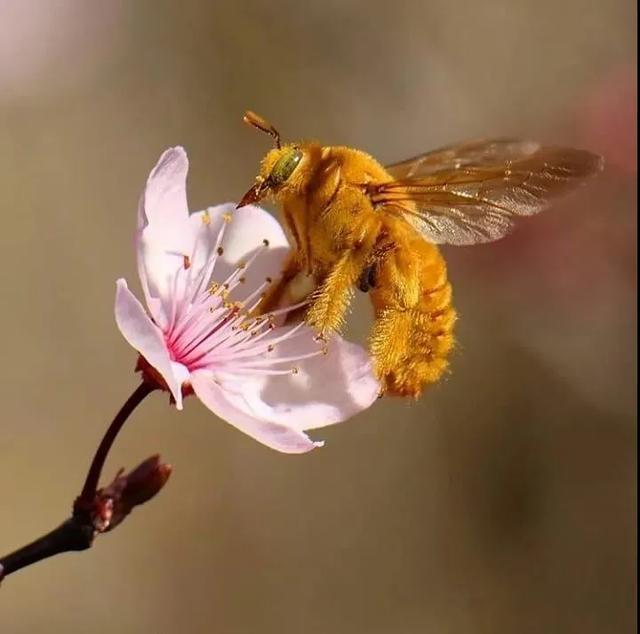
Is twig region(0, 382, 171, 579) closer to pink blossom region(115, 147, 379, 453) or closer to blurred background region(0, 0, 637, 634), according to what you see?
pink blossom region(115, 147, 379, 453)

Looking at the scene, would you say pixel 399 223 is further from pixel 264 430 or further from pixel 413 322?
pixel 264 430

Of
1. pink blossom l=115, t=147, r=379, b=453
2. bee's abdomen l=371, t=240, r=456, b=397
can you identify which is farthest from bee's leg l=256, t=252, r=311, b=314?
bee's abdomen l=371, t=240, r=456, b=397

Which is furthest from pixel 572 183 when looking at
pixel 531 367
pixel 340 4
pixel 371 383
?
pixel 340 4

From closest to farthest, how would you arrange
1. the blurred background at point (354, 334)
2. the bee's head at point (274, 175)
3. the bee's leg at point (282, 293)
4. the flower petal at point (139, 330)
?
the flower petal at point (139, 330)
the bee's head at point (274, 175)
the bee's leg at point (282, 293)
the blurred background at point (354, 334)

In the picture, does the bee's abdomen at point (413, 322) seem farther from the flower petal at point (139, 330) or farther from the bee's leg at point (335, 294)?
the flower petal at point (139, 330)

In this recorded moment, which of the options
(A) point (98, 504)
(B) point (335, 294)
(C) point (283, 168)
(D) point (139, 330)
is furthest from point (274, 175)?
(A) point (98, 504)

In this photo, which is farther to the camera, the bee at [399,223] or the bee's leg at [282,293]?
the bee's leg at [282,293]

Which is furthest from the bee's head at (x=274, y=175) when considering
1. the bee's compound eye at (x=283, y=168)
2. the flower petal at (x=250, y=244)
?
the flower petal at (x=250, y=244)
